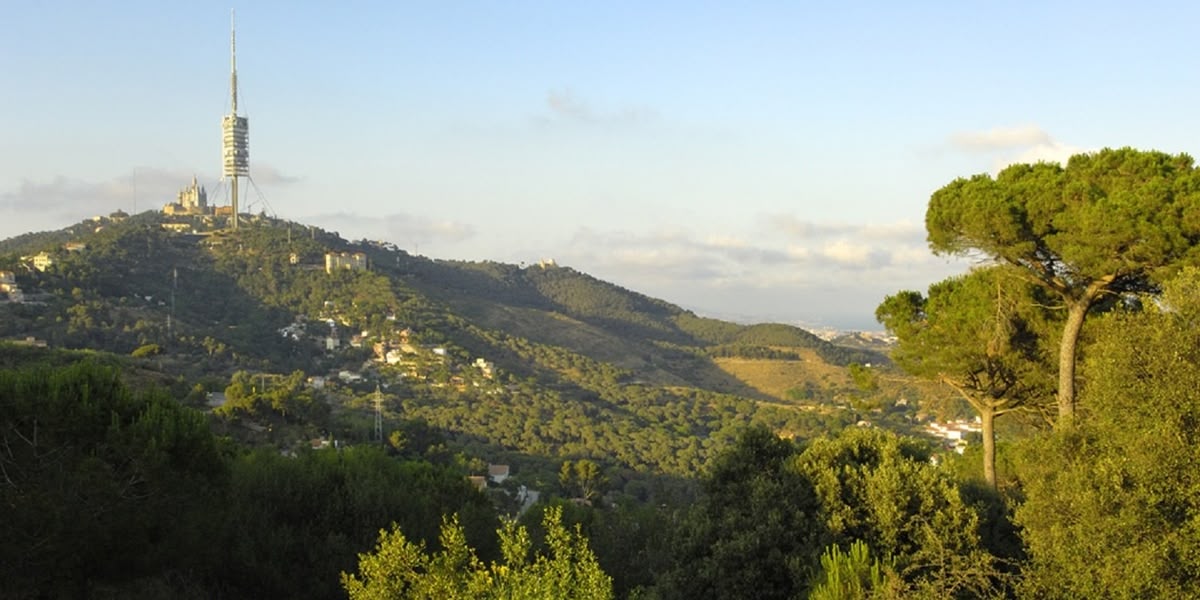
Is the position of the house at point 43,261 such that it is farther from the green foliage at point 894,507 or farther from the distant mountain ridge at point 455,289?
the green foliage at point 894,507

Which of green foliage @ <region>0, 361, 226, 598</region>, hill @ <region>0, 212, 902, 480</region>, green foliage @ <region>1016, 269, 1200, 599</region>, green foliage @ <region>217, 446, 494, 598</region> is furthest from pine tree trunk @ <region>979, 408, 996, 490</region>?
hill @ <region>0, 212, 902, 480</region>

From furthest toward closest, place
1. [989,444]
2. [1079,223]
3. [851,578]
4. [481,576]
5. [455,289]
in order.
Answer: [455,289]
[989,444]
[1079,223]
[851,578]
[481,576]

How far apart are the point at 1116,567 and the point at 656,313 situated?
114 metres

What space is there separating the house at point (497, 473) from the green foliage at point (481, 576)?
25449 mm

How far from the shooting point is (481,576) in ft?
16.9

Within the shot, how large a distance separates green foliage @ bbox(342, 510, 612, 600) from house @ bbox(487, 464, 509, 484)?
25449 mm

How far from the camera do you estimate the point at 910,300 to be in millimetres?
13742

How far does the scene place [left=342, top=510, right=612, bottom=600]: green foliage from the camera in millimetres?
5008

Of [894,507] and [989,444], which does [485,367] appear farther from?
[894,507]

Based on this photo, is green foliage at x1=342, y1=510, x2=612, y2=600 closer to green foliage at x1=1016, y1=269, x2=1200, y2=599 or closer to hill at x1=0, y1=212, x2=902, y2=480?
green foliage at x1=1016, y1=269, x2=1200, y2=599

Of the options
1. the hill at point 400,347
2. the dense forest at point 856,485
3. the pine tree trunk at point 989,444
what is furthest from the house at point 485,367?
the pine tree trunk at point 989,444

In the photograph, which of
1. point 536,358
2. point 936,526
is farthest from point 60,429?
point 536,358

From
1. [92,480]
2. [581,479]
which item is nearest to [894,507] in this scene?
[92,480]

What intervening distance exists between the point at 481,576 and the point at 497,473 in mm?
29624
